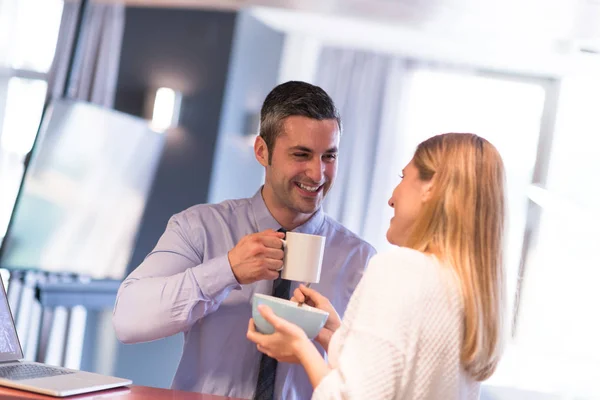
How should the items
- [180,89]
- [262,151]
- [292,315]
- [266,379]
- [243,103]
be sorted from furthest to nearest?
[243,103], [180,89], [262,151], [266,379], [292,315]

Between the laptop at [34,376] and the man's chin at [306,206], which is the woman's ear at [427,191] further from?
the laptop at [34,376]

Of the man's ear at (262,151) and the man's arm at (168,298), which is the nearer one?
the man's arm at (168,298)

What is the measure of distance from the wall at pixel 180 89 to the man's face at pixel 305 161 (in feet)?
11.2

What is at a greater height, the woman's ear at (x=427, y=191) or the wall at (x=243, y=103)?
the wall at (x=243, y=103)

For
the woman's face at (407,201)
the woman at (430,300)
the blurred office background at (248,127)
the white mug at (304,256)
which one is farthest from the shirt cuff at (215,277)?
the blurred office background at (248,127)

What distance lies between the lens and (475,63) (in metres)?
7.05

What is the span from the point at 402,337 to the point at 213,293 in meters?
0.72

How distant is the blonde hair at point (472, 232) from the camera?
138cm

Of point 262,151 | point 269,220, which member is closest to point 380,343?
point 269,220

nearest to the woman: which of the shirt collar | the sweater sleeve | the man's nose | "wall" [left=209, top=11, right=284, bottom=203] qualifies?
the sweater sleeve

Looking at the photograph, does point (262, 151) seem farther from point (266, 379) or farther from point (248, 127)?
point (248, 127)

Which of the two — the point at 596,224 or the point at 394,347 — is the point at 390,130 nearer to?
the point at 596,224

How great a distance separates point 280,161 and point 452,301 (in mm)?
943

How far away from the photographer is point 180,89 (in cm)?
561
